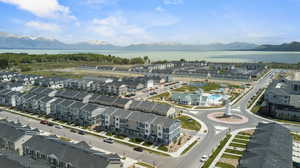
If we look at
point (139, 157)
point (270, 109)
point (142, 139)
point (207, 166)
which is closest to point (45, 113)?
point (142, 139)

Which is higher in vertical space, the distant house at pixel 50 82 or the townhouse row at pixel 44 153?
the distant house at pixel 50 82

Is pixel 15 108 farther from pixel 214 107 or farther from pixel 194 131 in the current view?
pixel 214 107

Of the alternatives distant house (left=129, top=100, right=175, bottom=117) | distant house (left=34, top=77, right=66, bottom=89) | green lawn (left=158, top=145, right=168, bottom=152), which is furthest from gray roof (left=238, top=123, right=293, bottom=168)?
distant house (left=34, top=77, right=66, bottom=89)

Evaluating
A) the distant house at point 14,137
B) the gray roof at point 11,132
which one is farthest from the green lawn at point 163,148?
the gray roof at point 11,132

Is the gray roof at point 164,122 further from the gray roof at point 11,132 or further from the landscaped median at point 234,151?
the gray roof at point 11,132

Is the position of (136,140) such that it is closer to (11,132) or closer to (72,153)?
(72,153)

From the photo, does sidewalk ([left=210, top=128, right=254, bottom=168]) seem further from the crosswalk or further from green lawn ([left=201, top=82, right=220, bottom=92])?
green lawn ([left=201, top=82, right=220, bottom=92])
